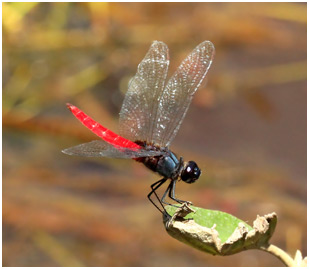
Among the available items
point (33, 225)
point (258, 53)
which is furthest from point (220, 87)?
point (33, 225)

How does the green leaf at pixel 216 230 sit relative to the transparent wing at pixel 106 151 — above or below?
below

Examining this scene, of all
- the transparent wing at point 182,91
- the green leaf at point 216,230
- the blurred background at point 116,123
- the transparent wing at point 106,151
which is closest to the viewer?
the green leaf at point 216,230

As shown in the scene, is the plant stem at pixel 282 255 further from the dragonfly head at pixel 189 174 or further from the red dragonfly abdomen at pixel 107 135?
the red dragonfly abdomen at pixel 107 135

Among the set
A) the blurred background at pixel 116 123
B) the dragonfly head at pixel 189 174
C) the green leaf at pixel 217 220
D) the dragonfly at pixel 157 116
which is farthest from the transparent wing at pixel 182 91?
the blurred background at pixel 116 123

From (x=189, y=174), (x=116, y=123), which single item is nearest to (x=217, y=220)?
(x=189, y=174)

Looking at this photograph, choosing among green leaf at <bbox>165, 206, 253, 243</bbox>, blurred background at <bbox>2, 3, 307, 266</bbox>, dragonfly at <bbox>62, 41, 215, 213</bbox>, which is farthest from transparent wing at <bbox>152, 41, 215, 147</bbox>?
blurred background at <bbox>2, 3, 307, 266</bbox>

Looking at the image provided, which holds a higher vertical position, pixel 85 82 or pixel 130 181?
pixel 85 82

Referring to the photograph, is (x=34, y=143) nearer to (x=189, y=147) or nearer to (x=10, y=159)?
(x=10, y=159)

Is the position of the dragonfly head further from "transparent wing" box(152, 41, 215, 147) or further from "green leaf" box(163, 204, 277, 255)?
"green leaf" box(163, 204, 277, 255)
